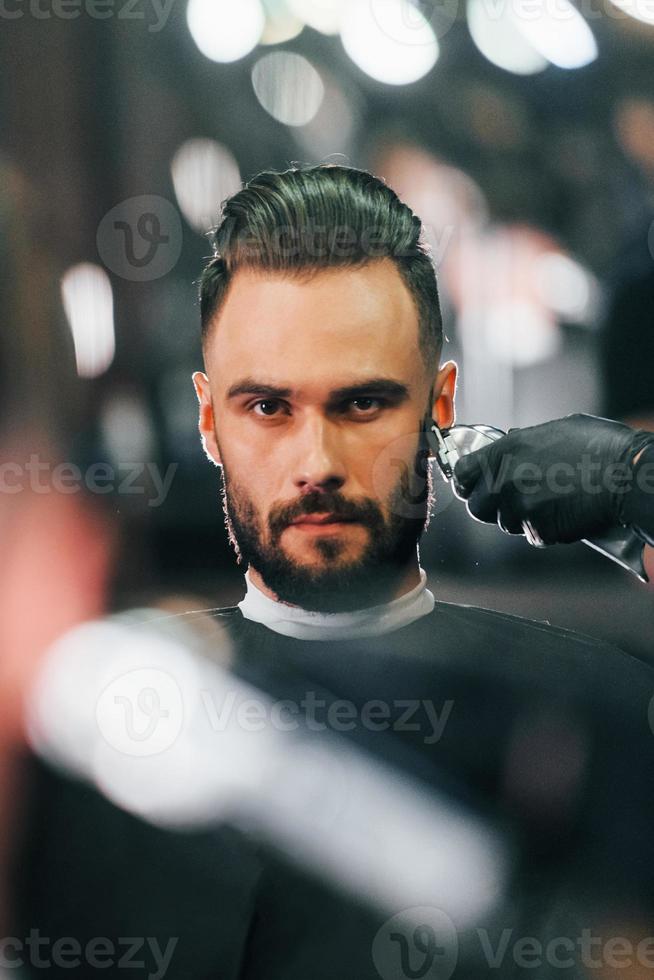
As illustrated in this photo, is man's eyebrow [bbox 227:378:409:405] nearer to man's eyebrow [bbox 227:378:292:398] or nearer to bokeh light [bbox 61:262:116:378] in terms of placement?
man's eyebrow [bbox 227:378:292:398]

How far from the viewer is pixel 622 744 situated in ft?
4.41

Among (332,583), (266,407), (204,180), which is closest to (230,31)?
(204,180)

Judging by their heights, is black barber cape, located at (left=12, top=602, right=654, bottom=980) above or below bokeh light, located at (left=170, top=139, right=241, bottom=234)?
below

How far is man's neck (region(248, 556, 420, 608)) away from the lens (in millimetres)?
1360

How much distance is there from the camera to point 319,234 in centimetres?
132

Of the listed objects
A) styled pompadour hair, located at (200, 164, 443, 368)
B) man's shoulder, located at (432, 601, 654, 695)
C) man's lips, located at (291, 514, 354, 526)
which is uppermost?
styled pompadour hair, located at (200, 164, 443, 368)

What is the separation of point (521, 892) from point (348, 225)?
962mm

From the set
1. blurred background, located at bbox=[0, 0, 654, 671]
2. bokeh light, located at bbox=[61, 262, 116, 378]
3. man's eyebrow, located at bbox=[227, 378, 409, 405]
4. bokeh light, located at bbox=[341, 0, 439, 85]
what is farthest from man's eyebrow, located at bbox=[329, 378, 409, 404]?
bokeh light, located at bbox=[341, 0, 439, 85]

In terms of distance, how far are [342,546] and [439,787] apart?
36 cm

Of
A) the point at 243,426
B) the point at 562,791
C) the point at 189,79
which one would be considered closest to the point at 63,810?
the point at 243,426

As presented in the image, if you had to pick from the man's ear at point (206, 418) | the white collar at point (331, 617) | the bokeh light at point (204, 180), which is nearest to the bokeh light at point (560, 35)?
the bokeh light at point (204, 180)

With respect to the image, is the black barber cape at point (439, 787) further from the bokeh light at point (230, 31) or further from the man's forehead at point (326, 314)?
the bokeh light at point (230, 31)

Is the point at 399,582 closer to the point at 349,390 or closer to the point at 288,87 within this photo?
the point at 349,390

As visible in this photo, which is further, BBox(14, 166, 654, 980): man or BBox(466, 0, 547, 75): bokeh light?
BBox(466, 0, 547, 75): bokeh light
